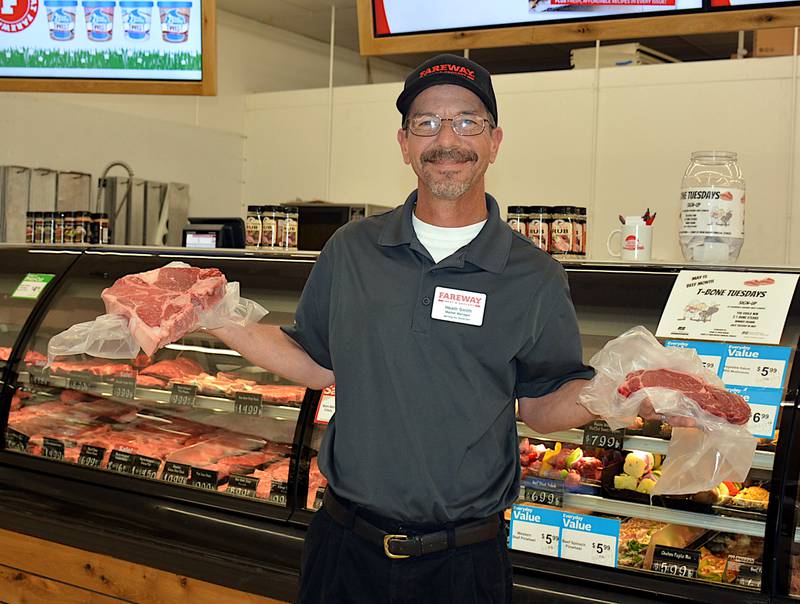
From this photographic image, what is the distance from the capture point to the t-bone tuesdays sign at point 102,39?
3.39 meters

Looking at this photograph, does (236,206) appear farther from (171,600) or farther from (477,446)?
(477,446)

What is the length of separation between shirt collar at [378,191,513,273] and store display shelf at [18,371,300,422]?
0.99m

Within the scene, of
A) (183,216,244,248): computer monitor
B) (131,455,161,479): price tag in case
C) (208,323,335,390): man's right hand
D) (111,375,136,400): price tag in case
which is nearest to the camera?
(208,323,335,390): man's right hand

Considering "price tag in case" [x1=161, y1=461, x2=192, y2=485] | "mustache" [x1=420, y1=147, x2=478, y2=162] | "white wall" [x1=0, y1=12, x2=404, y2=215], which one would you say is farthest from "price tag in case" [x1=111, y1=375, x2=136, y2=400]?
"white wall" [x1=0, y1=12, x2=404, y2=215]

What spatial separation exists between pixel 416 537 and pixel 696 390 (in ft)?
2.03

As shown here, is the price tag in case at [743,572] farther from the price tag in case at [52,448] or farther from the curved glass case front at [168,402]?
the price tag in case at [52,448]

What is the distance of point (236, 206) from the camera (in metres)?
7.74

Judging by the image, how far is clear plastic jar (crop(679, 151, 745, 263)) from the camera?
2.42 meters

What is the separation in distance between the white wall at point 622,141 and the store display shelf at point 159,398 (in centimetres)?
331

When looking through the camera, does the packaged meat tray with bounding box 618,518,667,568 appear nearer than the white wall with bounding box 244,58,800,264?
Yes

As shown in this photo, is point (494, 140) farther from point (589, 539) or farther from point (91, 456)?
point (91, 456)

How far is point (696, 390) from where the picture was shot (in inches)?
70.0

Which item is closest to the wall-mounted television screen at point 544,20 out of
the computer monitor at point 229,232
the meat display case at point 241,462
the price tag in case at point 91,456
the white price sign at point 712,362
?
the meat display case at point 241,462

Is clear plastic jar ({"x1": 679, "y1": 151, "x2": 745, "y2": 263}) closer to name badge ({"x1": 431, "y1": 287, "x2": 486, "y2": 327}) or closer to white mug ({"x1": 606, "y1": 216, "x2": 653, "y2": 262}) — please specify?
white mug ({"x1": 606, "y1": 216, "x2": 653, "y2": 262})
